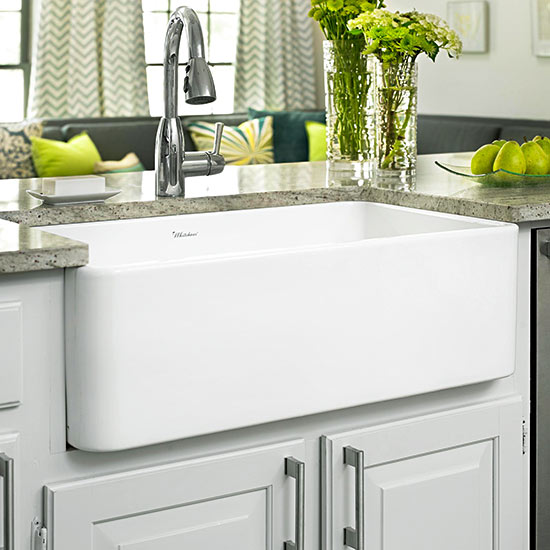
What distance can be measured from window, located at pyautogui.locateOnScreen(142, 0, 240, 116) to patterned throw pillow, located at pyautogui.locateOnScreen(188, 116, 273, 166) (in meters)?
0.39

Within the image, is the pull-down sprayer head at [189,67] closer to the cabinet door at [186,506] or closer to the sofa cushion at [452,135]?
the cabinet door at [186,506]

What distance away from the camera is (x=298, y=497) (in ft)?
4.72

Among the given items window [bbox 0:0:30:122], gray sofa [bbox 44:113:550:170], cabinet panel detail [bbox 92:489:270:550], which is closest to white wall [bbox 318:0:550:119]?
gray sofa [bbox 44:113:550:170]

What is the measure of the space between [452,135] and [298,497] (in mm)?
3807

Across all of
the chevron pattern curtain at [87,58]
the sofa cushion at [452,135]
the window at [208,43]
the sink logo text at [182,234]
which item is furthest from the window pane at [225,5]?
the sink logo text at [182,234]

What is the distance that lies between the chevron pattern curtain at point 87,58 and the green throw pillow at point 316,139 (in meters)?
1.07

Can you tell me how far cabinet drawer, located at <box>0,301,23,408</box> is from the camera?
1.23m

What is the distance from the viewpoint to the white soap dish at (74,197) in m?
1.65

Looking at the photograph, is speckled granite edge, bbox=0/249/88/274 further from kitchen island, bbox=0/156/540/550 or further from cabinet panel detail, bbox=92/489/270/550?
cabinet panel detail, bbox=92/489/270/550

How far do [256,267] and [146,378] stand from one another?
0.70ft

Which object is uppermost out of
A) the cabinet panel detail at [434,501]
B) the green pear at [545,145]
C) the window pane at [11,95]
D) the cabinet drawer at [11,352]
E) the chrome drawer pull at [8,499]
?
the window pane at [11,95]

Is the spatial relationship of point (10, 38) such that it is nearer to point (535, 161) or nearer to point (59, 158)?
point (59, 158)

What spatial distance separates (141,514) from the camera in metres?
1.35

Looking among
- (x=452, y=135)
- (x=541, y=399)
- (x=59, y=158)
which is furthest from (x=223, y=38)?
(x=541, y=399)
